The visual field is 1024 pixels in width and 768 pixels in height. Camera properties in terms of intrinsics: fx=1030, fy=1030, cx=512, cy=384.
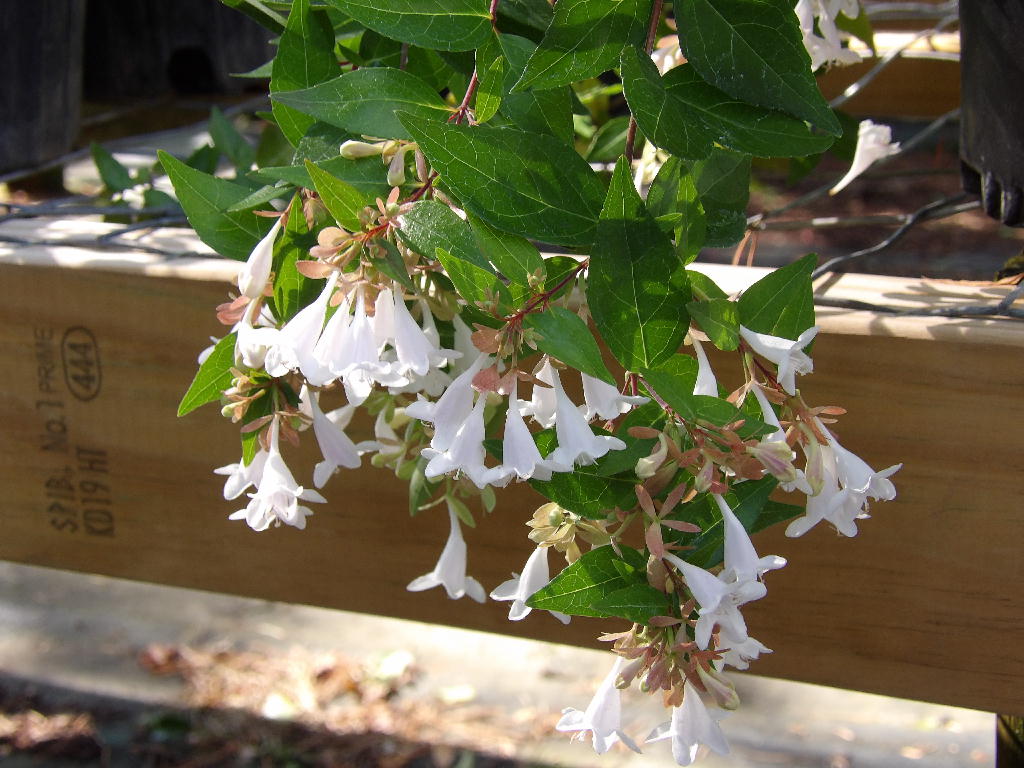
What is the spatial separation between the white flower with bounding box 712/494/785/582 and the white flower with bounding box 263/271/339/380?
8.6 inches

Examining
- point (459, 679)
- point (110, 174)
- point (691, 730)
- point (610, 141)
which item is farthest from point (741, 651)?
point (459, 679)

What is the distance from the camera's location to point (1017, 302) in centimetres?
76

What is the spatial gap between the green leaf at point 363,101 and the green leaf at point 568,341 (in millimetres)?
149

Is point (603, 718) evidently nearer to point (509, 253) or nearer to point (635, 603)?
point (635, 603)

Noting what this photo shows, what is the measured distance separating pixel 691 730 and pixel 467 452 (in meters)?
0.20

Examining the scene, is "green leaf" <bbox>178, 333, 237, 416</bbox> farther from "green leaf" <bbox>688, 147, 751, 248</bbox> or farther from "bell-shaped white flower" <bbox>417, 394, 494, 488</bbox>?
"green leaf" <bbox>688, 147, 751, 248</bbox>

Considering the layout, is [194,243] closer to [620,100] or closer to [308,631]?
[620,100]

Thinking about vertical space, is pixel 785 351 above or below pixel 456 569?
above

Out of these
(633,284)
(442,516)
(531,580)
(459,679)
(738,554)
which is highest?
(633,284)

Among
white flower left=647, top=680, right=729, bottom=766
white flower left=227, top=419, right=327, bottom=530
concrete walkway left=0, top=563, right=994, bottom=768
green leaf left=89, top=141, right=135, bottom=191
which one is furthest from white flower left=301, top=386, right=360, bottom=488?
concrete walkway left=0, top=563, right=994, bottom=768

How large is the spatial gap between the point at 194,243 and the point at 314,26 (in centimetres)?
32

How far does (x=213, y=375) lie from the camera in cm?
64

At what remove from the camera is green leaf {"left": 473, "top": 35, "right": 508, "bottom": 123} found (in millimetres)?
567

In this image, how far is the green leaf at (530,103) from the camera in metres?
0.54
